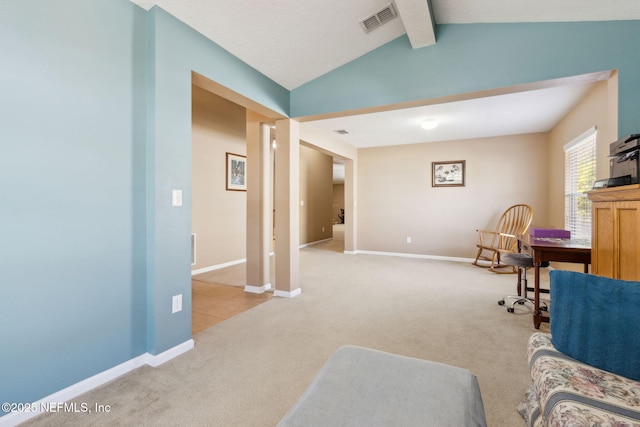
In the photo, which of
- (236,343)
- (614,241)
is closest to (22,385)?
(236,343)

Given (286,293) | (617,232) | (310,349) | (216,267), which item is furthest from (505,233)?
(216,267)

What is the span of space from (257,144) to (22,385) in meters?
2.91

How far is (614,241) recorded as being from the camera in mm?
1728

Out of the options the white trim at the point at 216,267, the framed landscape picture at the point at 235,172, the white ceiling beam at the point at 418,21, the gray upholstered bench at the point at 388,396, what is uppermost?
the white ceiling beam at the point at 418,21

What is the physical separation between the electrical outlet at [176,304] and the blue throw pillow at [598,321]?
2297mm

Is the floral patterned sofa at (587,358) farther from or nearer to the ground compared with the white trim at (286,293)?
farther from the ground

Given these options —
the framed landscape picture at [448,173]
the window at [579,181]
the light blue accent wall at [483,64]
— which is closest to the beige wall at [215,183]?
the light blue accent wall at [483,64]

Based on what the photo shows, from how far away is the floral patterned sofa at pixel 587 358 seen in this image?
39.2 inches

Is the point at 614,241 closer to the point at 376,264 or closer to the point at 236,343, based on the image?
the point at 236,343

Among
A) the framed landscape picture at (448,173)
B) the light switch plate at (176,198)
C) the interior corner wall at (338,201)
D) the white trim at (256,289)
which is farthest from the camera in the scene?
the interior corner wall at (338,201)

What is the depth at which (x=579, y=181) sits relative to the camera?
3.81 m

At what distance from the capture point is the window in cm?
345

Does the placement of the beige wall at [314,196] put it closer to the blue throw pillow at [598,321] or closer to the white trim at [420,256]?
the white trim at [420,256]

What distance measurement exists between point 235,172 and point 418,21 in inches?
150
